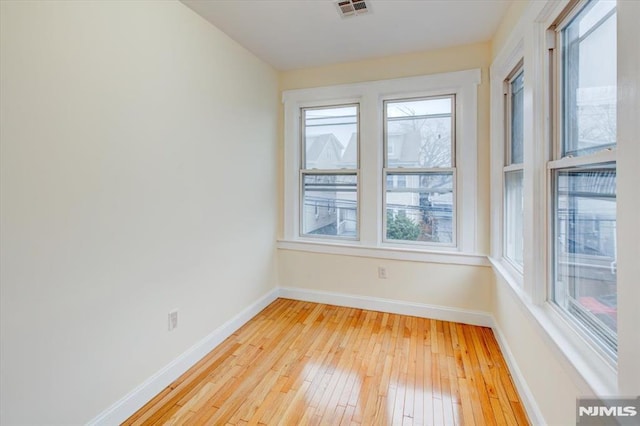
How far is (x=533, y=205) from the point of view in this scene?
175cm

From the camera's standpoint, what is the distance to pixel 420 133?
122 inches

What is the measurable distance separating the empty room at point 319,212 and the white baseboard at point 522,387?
17mm

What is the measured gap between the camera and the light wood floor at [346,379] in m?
1.77

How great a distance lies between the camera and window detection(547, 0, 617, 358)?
3.91ft

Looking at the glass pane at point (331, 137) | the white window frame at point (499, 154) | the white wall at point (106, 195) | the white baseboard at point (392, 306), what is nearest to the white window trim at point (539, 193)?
the white window frame at point (499, 154)

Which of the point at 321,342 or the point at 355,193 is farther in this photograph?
the point at 355,193

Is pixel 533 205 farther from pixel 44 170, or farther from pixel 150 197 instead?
pixel 44 170

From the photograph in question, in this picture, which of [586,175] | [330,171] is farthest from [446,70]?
[586,175]

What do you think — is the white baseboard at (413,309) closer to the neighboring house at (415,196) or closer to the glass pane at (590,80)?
the neighboring house at (415,196)

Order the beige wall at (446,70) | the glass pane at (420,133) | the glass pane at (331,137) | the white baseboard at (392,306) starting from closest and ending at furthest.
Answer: the beige wall at (446,70) < the white baseboard at (392,306) < the glass pane at (420,133) < the glass pane at (331,137)

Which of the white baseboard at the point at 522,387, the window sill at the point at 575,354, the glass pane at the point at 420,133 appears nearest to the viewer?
the window sill at the point at 575,354

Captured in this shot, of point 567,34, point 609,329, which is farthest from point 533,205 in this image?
point 567,34

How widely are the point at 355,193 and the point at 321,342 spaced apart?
1533 mm

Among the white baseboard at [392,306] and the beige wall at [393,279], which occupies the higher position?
the beige wall at [393,279]
